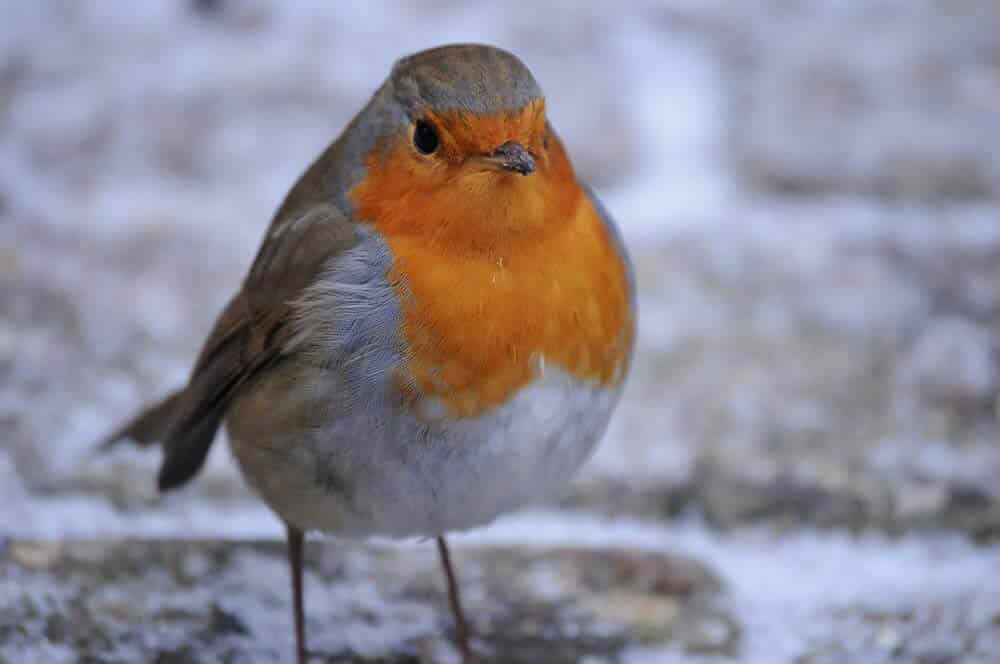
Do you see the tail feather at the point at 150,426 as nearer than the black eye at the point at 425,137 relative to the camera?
No

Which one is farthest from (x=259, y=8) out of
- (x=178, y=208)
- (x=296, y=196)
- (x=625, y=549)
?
(x=625, y=549)

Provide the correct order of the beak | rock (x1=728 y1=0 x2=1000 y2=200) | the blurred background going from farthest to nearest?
1. rock (x1=728 y1=0 x2=1000 y2=200)
2. the blurred background
3. the beak

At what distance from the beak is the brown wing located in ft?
1.06

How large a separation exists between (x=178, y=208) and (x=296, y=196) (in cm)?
155

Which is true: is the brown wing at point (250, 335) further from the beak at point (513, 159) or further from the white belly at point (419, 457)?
the beak at point (513, 159)

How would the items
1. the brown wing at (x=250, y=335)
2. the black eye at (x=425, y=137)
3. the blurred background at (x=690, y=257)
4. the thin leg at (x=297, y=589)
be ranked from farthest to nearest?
the blurred background at (x=690, y=257)
the thin leg at (x=297, y=589)
the brown wing at (x=250, y=335)
the black eye at (x=425, y=137)

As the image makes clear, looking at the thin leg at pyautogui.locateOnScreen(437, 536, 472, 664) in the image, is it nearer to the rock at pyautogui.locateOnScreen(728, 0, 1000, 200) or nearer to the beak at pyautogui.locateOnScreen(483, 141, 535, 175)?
the beak at pyautogui.locateOnScreen(483, 141, 535, 175)

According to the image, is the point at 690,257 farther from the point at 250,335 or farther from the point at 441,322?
the point at 441,322

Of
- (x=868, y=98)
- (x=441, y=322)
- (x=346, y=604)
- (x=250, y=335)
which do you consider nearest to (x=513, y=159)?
(x=441, y=322)

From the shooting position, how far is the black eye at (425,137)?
2.42 meters

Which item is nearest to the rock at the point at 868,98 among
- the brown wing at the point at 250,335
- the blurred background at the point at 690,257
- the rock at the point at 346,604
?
the blurred background at the point at 690,257

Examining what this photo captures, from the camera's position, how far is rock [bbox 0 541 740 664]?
9.16 ft

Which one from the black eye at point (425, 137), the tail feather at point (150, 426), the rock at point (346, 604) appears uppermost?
the black eye at point (425, 137)

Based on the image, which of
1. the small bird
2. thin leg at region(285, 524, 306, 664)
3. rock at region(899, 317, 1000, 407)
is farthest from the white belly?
rock at region(899, 317, 1000, 407)
